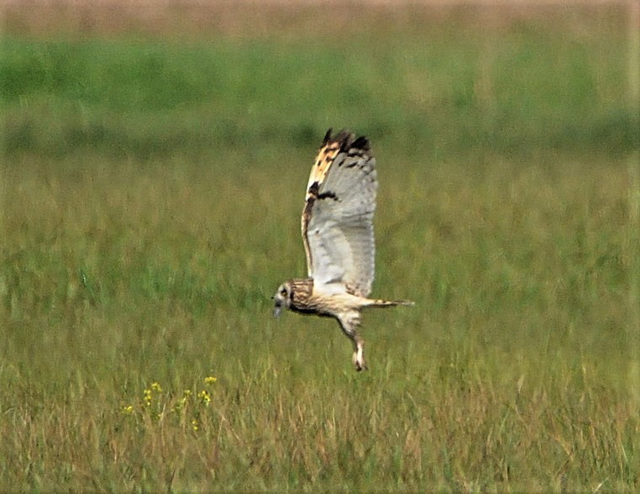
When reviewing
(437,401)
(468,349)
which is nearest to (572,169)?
(468,349)

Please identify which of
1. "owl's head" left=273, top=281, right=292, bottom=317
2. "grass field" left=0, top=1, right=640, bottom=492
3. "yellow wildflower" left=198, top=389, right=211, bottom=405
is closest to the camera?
"grass field" left=0, top=1, right=640, bottom=492

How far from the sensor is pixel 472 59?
74.2 feet

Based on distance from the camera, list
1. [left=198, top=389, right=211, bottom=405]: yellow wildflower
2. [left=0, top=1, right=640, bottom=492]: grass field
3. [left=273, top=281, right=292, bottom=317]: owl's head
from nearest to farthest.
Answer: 1. [left=0, top=1, right=640, bottom=492]: grass field
2. [left=198, top=389, right=211, bottom=405]: yellow wildflower
3. [left=273, top=281, right=292, bottom=317]: owl's head

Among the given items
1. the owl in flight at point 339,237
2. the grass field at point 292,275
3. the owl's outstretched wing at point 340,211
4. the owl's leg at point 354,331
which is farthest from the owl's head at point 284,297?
the grass field at point 292,275

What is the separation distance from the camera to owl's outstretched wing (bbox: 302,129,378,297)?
A: 6.82 m

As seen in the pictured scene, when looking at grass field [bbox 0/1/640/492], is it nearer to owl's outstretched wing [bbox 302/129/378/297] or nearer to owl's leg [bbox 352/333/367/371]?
owl's leg [bbox 352/333/367/371]

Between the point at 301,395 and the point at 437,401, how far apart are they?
0.57 m

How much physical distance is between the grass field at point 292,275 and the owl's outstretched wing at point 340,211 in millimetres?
539

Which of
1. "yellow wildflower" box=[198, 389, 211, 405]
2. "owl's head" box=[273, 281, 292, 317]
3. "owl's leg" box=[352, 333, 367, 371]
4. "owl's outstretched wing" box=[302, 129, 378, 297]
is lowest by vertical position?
"yellow wildflower" box=[198, 389, 211, 405]

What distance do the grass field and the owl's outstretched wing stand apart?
1.77 feet

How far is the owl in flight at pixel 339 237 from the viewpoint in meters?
6.84

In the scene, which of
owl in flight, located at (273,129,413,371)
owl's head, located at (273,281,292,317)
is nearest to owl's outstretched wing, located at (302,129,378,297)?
owl in flight, located at (273,129,413,371)

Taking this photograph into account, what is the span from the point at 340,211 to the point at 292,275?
2937 millimetres

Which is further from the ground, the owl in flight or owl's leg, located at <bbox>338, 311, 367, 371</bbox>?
the owl in flight
